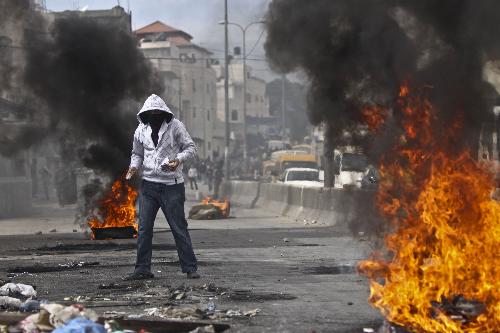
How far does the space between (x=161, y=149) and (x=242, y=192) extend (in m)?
27.8

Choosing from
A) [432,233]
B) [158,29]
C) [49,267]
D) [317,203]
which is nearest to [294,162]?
[317,203]

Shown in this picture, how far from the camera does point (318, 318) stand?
7352mm

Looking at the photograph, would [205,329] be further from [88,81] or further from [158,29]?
[158,29]

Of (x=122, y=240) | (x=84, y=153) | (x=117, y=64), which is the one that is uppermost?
(x=117, y=64)

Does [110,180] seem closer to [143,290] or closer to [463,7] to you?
[143,290]

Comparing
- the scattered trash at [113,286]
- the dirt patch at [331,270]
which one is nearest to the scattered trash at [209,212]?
the dirt patch at [331,270]

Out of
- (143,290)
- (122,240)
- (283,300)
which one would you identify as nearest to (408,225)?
(283,300)

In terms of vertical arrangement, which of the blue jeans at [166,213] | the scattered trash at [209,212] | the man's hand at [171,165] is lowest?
the scattered trash at [209,212]

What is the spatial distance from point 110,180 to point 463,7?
12578 mm

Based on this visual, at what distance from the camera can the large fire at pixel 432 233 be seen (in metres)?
6.58

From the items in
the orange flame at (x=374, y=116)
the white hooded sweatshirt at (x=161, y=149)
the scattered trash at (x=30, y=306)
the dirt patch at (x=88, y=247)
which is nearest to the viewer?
the scattered trash at (x=30, y=306)

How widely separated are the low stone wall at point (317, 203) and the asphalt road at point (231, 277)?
62 centimetres

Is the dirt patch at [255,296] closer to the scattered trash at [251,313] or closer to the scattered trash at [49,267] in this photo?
the scattered trash at [251,313]

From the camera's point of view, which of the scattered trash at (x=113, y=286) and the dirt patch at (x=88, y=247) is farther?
the dirt patch at (x=88, y=247)
